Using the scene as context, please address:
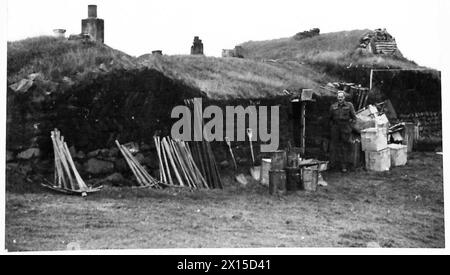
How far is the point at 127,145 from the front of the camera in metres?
12.0

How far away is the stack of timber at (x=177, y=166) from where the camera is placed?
12.0 metres

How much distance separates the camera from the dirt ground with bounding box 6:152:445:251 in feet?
35.1

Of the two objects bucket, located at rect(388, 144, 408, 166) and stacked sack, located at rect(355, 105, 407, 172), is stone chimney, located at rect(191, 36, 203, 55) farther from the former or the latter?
bucket, located at rect(388, 144, 408, 166)

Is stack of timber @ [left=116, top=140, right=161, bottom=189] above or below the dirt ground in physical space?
above

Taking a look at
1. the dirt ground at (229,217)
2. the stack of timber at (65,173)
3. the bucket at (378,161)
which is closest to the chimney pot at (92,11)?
the stack of timber at (65,173)

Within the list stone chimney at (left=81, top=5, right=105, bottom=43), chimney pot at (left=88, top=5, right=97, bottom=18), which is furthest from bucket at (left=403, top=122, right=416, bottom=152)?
chimney pot at (left=88, top=5, right=97, bottom=18)

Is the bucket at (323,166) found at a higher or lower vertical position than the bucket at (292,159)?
lower

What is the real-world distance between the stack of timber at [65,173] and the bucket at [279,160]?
316cm

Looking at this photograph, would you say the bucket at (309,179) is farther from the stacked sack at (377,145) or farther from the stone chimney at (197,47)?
the stone chimney at (197,47)

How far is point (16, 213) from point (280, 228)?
14.3 feet

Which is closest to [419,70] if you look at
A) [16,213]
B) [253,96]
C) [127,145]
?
[253,96]

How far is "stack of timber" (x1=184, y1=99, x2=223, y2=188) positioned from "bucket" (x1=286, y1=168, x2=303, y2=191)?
1.22 metres

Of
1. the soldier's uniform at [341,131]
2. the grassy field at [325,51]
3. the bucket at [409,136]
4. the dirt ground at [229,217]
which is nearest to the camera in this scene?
the dirt ground at [229,217]
